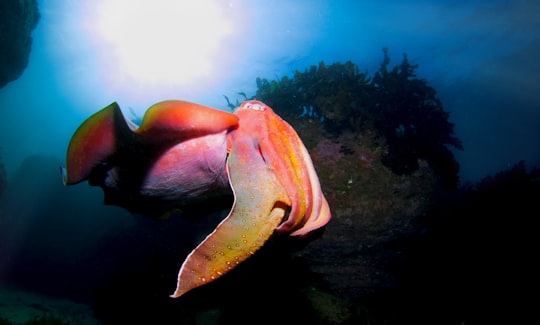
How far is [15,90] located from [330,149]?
347ft

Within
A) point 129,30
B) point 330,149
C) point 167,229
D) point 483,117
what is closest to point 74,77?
point 129,30

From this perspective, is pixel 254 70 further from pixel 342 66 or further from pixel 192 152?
pixel 192 152

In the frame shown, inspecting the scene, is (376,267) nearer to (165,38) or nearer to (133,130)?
(133,130)

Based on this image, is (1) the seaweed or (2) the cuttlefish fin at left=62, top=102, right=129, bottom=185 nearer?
(2) the cuttlefish fin at left=62, top=102, right=129, bottom=185

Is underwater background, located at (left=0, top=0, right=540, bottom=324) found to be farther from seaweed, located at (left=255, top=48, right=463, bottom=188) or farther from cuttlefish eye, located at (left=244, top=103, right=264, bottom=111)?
cuttlefish eye, located at (left=244, top=103, right=264, bottom=111)

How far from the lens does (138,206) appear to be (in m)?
2.10

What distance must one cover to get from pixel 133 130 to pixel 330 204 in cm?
448

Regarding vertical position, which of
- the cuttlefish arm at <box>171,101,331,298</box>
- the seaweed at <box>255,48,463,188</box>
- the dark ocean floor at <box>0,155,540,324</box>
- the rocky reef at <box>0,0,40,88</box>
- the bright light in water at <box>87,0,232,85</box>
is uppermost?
the bright light in water at <box>87,0,232,85</box>

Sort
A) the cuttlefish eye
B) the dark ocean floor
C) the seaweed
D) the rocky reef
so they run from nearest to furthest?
the cuttlefish eye, the dark ocean floor, the seaweed, the rocky reef

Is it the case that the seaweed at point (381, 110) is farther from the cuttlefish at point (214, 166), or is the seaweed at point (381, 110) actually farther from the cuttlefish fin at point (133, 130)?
the cuttlefish fin at point (133, 130)

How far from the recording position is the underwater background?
17.7ft

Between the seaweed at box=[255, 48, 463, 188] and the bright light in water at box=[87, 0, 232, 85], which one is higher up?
the bright light in water at box=[87, 0, 232, 85]

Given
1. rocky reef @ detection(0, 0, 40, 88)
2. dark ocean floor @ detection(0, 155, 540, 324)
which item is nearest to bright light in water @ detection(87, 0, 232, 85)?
rocky reef @ detection(0, 0, 40, 88)

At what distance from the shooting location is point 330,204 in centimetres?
528
